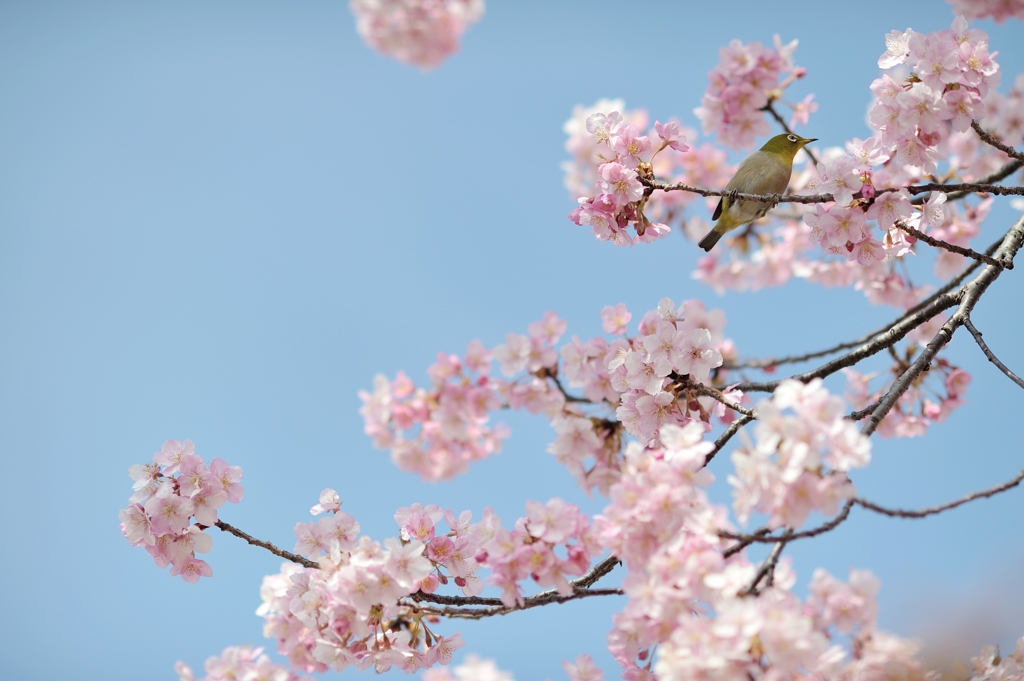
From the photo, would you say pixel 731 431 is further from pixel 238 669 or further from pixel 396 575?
pixel 238 669

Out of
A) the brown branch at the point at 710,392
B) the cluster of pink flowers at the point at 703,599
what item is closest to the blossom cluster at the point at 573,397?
the brown branch at the point at 710,392

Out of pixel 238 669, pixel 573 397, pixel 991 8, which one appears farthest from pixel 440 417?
pixel 991 8

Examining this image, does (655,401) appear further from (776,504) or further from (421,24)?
(421,24)

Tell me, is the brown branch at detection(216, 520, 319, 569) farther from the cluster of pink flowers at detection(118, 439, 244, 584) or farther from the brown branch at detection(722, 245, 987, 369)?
the brown branch at detection(722, 245, 987, 369)

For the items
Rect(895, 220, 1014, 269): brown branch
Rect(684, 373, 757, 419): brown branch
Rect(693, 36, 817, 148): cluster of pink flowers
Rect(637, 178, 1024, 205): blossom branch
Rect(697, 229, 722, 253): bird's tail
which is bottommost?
Rect(684, 373, 757, 419): brown branch

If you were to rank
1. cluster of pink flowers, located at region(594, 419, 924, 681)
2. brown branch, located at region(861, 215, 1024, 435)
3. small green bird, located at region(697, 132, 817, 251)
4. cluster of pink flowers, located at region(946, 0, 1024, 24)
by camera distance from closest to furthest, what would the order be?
cluster of pink flowers, located at region(594, 419, 924, 681)
brown branch, located at region(861, 215, 1024, 435)
cluster of pink flowers, located at region(946, 0, 1024, 24)
small green bird, located at region(697, 132, 817, 251)

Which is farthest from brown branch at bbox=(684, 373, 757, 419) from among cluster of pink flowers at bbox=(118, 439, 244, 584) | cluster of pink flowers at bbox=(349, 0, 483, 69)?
cluster of pink flowers at bbox=(349, 0, 483, 69)

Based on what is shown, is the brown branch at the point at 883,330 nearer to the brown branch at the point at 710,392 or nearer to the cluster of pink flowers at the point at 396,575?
the brown branch at the point at 710,392

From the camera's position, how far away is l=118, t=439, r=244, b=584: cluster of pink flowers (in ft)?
11.4

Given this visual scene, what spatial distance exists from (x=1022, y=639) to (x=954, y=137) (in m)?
6.10

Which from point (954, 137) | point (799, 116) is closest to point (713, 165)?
point (954, 137)

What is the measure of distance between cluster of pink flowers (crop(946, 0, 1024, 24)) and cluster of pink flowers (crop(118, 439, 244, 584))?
501cm

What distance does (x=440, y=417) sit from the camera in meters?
6.79

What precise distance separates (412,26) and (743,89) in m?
2.54
